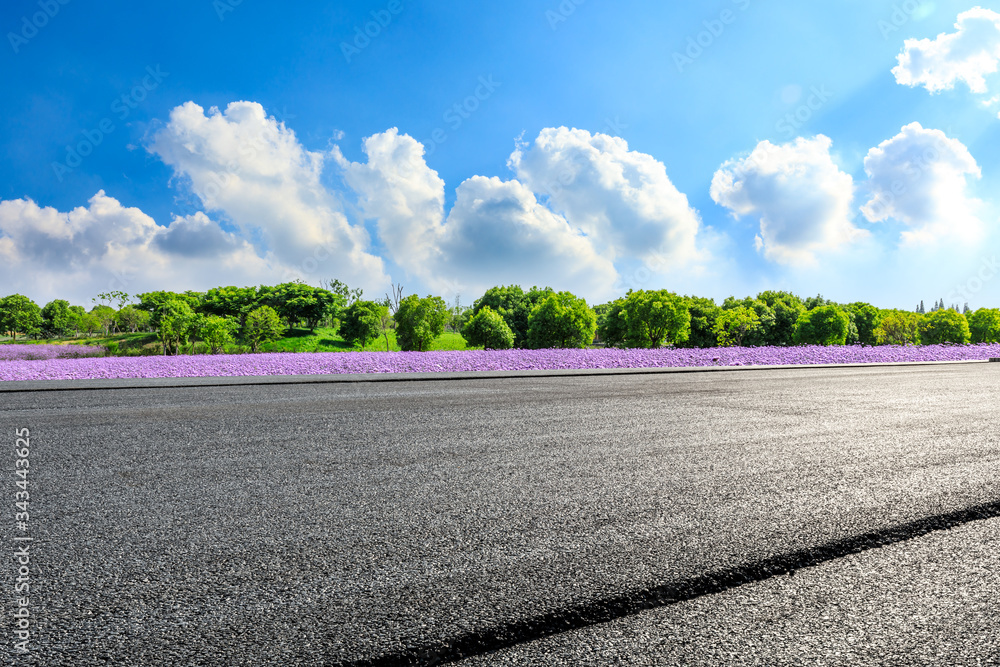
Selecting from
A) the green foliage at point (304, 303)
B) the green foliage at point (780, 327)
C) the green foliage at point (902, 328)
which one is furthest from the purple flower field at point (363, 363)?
the green foliage at point (304, 303)

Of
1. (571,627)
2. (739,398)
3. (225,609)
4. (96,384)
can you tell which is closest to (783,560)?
(571,627)

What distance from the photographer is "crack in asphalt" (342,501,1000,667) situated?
1743 millimetres

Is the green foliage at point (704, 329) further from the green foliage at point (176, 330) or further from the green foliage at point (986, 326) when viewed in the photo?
the green foliage at point (176, 330)

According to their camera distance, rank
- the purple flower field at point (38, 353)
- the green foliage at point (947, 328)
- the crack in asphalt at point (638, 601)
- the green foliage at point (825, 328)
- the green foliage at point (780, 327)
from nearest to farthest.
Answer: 1. the crack in asphalt at point (638, 601)
2. the purple flower field at point (38, 353)
3. the green foliage at point (825, 328)
4. the green foliage at point (947, 328)
5. the green foliage at point (780, 327)

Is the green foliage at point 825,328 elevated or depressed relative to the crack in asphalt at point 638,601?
elevated

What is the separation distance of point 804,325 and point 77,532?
169 ft

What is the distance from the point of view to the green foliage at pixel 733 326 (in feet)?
141

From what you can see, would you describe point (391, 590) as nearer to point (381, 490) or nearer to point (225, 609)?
point (225, 609)

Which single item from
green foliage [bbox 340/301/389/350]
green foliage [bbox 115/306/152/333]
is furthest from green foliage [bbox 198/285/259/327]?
green foliage [bbox 340/301/389/350]

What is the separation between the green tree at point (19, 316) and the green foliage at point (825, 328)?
→ 10141 cm

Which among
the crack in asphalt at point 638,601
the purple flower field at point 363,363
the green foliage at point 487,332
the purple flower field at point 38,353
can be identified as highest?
the green foliage at point 487,332

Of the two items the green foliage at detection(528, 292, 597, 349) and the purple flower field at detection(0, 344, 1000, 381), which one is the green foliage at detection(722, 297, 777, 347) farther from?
the purple flower field at detection(0, 344, 1000, 381)

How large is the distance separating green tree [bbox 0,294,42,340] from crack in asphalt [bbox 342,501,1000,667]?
321 feet

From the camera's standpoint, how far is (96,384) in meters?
10.7
